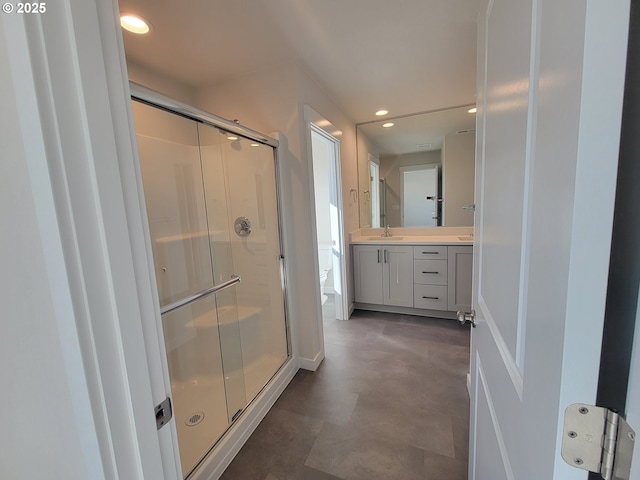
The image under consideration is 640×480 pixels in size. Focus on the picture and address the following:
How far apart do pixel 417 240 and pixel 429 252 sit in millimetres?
263

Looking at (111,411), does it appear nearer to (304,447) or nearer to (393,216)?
(304,447)

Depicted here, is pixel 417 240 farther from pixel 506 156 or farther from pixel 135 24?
pixel 135 24

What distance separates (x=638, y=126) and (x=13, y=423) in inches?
43.4

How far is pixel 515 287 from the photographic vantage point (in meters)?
0.54

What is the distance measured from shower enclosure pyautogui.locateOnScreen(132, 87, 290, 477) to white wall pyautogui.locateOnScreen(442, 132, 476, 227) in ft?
7.18

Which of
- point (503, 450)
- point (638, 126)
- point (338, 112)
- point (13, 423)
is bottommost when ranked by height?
point (503, 450)

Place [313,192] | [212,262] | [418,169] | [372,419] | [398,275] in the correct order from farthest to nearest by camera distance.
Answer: [418,169]
[398,275]
[313,192]
[212,262]
[372,419]

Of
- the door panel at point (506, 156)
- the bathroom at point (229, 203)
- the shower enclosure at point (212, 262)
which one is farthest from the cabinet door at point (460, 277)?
the door panel at point (506, 156)

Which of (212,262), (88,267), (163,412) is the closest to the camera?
(88,267)

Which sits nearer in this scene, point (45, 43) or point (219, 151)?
point (45, 43)

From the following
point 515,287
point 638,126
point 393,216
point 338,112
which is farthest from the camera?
point 393,216

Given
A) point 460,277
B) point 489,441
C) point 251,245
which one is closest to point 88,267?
point 489,441

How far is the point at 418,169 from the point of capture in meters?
3.36

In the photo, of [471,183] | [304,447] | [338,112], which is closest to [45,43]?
[304,447]
